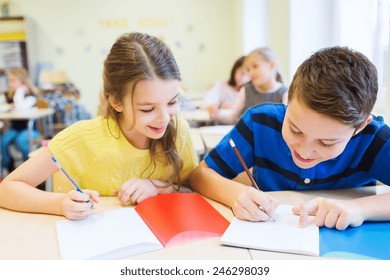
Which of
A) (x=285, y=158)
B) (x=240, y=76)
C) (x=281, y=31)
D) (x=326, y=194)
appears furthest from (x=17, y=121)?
(x=326, y=194)

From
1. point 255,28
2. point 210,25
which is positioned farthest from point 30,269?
point 210,25

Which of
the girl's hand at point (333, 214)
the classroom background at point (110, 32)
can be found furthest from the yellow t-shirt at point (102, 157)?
the classroom background at point (110, 32)

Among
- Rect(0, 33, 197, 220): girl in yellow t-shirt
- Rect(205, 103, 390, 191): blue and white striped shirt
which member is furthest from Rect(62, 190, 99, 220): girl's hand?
Rect(205, 103, 390, 191): blue and white striped shirt

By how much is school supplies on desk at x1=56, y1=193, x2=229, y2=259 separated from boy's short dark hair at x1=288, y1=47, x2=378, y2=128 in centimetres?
32

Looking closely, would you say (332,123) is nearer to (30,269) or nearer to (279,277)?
(279,277)

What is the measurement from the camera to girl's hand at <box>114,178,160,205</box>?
938 millimetres

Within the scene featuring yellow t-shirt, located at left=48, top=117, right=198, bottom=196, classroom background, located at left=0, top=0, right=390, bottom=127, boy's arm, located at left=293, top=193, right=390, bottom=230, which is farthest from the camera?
classroom background, located at left=0, top=0, right=390, bottom=127

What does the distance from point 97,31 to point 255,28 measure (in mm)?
2436

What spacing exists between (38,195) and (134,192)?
0.23 m

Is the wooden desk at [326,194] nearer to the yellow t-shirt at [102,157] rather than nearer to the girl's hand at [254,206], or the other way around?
the girl's hand at [254,206]

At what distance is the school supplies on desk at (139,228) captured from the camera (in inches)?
27.5

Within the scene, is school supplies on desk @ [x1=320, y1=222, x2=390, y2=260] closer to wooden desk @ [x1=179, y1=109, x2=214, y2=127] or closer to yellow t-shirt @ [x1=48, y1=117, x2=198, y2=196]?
yellow t-shirt @ [x1=48, y1=117, x2=198, y2=196]

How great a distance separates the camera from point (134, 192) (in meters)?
0.94

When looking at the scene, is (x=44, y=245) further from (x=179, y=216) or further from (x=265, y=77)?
(x=265, y=77)
